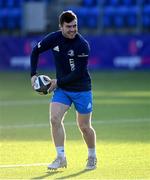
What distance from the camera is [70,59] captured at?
1100 centimetres

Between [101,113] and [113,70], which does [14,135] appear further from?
[113,70]

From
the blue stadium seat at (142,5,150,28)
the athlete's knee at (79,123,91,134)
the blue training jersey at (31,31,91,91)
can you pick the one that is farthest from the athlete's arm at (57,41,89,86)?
the blue stadium seat at (142,5,150,28)

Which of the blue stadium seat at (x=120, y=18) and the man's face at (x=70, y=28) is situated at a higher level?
the man's face at (x=70, y=28)

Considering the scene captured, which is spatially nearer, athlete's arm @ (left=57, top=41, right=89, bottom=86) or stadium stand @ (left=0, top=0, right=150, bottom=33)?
athlete's arm @ (left=57, top=41, right=89, bottom=86)

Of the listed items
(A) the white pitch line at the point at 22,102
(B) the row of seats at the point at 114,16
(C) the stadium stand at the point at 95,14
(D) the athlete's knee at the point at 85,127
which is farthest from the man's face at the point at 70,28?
(B) the row of seats at the point at 114,16

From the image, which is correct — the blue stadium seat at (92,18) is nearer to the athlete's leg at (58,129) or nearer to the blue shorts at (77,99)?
the blue shorts at (77,99)

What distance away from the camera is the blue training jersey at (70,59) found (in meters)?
11.0

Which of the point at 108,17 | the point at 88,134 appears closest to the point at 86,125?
the point at 88,134

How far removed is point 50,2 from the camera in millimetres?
35312

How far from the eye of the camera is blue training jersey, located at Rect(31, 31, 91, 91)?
36.0 ft

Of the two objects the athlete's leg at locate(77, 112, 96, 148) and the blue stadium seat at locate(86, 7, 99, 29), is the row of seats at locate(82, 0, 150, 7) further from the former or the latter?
the athlete's leg at locate(77, 112, 96, 148)

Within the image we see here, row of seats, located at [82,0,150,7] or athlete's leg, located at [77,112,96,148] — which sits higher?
athlete's leg, located at [77,112,96,148]

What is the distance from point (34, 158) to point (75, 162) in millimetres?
710

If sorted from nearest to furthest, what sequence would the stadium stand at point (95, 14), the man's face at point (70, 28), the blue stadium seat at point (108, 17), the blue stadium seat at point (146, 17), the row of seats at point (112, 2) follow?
the man's face at point (70, 28)
the stadium stand at point (95, 14)
the blue stadium seat at point (146, 17)
the blue stadium seat at point (108, 17)
the row of seats at point (112, 2)
